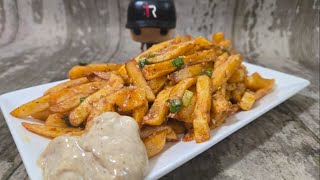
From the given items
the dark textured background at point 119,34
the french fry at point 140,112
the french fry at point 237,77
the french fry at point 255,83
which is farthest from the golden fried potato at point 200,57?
the dark textured background at point 119,34

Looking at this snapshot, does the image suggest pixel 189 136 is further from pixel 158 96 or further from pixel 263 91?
pixel 263 91

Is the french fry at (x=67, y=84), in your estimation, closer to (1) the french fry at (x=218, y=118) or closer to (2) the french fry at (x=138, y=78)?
(2) the french fry at (x=138, y=78)

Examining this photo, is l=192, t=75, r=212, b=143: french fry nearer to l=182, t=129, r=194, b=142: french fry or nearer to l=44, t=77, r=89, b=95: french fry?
l=182, t=129, r=194, b=142: french fry

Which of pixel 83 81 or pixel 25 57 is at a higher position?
pixel 83 81

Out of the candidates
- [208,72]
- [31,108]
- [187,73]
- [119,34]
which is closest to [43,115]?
[31,108]

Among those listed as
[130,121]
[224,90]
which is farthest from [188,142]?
[224,90]

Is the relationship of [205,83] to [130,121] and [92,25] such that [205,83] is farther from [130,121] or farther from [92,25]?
[92,25]
